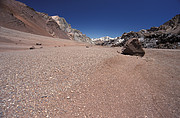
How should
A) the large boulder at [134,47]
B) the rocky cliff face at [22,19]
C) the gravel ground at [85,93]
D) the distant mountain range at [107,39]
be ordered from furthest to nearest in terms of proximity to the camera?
the rocky cliff face at [22,19] < the distant mountain range at [107,39] < the large boulder at [134,47] < the gravel ground at [85,93]

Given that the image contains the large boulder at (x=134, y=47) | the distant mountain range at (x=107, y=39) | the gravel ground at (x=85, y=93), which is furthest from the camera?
the distant mountain range at (x=107, y=39)

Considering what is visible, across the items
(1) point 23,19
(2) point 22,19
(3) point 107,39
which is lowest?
(3) point 107,39

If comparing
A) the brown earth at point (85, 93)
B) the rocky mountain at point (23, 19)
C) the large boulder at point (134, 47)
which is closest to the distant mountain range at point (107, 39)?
the rocky mountain at point (23, 19)

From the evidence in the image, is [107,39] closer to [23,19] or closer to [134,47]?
[134,47]

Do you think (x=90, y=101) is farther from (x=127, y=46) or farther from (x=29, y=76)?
(x=127, y=46)

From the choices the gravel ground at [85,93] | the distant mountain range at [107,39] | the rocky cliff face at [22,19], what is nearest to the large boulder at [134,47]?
the gravel ground at [85,93]

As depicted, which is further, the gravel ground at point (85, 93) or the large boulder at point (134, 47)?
the large boulder at point (134, 47)

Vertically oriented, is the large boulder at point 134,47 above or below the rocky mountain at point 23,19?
below

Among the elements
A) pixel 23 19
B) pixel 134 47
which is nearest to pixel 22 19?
pixel 23 19

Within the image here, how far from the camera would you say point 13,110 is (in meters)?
1.36

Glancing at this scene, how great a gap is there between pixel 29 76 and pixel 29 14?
4028 centimetres

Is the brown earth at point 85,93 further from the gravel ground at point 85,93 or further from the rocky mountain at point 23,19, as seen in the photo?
the rocky mountain at point 23,19

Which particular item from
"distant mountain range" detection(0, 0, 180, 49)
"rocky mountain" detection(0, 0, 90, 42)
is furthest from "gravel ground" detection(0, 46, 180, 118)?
"rocky mountain" detection(0, 0, 90, 42)

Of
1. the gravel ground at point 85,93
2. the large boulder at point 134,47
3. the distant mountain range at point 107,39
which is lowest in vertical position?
the gravel ground at point 85,93
